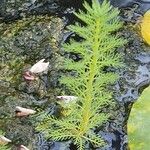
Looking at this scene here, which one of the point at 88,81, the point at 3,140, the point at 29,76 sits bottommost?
the point at 3,140

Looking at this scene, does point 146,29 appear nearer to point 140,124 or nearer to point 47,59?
point 47,59

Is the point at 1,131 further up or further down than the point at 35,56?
further down

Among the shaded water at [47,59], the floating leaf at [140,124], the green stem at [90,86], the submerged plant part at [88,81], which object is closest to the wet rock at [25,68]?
the shaded water at [47,59]

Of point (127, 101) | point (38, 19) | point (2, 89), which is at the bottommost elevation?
point (127, 101)

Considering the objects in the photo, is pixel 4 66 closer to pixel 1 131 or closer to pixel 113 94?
pixel 1 131

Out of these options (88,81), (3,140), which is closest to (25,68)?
(3,140)

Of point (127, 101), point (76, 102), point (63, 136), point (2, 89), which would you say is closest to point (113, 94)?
point (127, 101)
